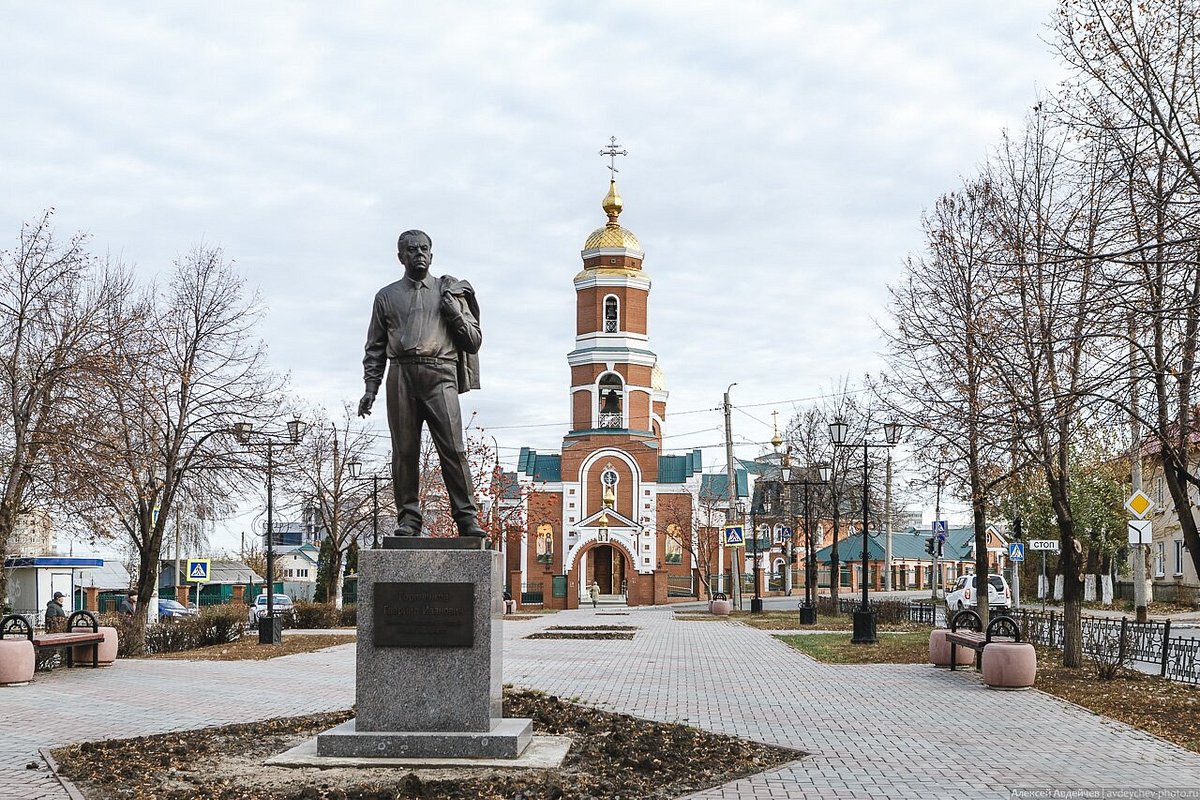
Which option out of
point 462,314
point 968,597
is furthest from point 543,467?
point 462,314

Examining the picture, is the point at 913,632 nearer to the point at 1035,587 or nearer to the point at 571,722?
the point at 571,722

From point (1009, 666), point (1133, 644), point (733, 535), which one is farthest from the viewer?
point (733, 535)

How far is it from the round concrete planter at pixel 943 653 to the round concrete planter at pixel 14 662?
13.0 metres

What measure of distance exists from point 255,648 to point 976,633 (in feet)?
45.1

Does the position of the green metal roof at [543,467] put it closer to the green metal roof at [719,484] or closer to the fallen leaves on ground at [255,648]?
the green metal roof at [719,484]

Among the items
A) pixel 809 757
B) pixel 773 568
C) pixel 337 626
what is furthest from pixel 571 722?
pixel 773 568

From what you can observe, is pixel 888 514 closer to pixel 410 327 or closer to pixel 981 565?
pixel 981 565

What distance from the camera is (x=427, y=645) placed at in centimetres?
922

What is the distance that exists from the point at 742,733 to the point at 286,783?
4482 mm

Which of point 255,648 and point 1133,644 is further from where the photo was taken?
point 255,648

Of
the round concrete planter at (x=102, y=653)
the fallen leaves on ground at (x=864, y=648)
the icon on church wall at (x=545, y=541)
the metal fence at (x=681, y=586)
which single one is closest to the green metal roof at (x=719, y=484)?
the metal fence at (x=681, y=586)

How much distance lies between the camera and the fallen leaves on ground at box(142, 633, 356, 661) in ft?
69.4

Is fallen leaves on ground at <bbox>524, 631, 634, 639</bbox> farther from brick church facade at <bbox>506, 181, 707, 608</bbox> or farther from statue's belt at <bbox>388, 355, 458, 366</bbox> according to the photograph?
brick church facade at <bbox>506, 181, 707, 608</bbox>

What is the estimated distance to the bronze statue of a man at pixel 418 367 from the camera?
980 cm
